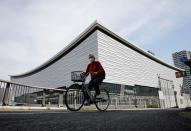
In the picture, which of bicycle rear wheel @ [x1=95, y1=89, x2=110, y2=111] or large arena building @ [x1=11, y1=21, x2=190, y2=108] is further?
large arena building @ [x1=11, y1=21, x2=190, y2=108]

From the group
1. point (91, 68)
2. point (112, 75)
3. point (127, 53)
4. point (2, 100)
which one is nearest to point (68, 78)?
point (112, 75)

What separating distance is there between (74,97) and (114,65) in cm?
2622

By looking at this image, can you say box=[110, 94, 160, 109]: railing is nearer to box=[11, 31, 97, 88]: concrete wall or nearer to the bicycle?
box=[11, 31, 97, 88]: concrete wall

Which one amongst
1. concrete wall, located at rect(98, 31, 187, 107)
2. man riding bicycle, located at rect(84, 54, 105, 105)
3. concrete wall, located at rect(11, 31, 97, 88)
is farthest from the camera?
concrete wall, located at rect(11, 31, 97, 88)

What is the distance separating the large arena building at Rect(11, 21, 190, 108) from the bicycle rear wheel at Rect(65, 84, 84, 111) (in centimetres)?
2284

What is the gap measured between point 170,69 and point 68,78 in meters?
35.1

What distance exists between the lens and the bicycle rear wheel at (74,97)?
20.4 ft

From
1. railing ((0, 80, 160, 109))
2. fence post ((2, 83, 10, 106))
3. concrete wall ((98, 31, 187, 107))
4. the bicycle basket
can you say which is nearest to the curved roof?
concrete wall ((98, 31, 187, 107))

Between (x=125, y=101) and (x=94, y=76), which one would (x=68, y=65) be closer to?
(x=125, y=101)

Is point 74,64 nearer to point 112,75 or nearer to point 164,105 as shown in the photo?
point 112,75

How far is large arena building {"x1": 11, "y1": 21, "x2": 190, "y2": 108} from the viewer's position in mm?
31766

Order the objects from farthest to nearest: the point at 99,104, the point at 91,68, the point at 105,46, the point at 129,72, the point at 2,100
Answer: the point at 129,72, the point at 105,46, the point at 2,100, the point at 99,104, the point at 91,68

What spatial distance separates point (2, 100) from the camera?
873 centimetres

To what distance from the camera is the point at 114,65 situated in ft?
107
